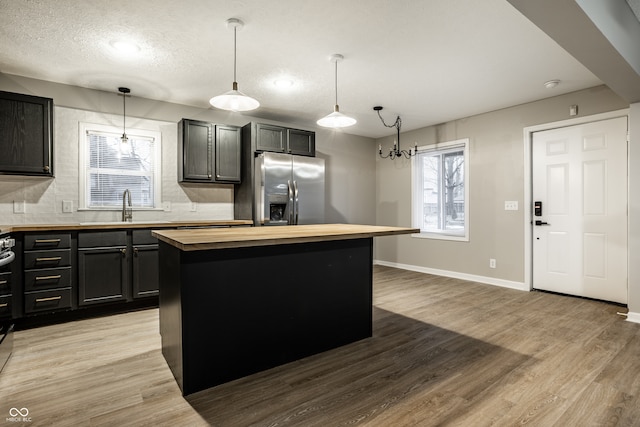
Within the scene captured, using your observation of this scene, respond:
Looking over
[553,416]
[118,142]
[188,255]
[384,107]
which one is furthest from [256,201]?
[553,416]

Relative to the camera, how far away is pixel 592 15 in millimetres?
1836

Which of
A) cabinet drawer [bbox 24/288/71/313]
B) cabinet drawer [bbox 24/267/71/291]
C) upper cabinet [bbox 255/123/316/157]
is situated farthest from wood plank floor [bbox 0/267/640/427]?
upper cabinet [bbox 255/123/316/157]

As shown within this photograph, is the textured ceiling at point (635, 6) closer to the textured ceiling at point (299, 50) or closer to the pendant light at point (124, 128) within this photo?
the textured ceiling at point (299, 50)

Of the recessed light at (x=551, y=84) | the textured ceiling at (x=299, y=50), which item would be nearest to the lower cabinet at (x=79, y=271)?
the textured ceiling at (x=299, y=50)

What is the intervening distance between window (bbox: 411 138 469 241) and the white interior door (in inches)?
40.6

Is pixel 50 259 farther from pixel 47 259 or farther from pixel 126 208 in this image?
pixel 126 208

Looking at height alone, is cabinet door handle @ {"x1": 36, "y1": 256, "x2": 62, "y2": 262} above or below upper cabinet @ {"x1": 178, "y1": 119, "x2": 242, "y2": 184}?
below

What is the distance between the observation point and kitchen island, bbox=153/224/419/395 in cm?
190

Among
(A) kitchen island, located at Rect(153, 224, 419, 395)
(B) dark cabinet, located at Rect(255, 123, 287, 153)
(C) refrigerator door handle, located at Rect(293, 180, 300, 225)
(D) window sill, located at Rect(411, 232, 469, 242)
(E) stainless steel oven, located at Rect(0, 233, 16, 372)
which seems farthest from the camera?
(D) window sill, located at Rect(411, 232, 469, 242)

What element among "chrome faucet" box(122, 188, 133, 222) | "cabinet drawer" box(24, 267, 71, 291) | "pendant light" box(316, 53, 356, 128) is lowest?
"cabinet drawer" box(24, 267, 71, 291)

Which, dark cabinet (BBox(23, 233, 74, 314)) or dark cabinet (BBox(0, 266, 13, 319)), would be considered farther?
dark cabinet (BBox(23, 233, 74, 314))

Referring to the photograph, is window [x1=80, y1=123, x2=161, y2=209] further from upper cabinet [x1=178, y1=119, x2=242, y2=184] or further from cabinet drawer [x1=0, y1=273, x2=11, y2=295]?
cabinet drawer [x1=0, y1=273, x2=11, y2=295]

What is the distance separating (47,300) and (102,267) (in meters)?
0.50

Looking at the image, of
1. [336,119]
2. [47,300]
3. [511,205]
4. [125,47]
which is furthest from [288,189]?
[511,205]
